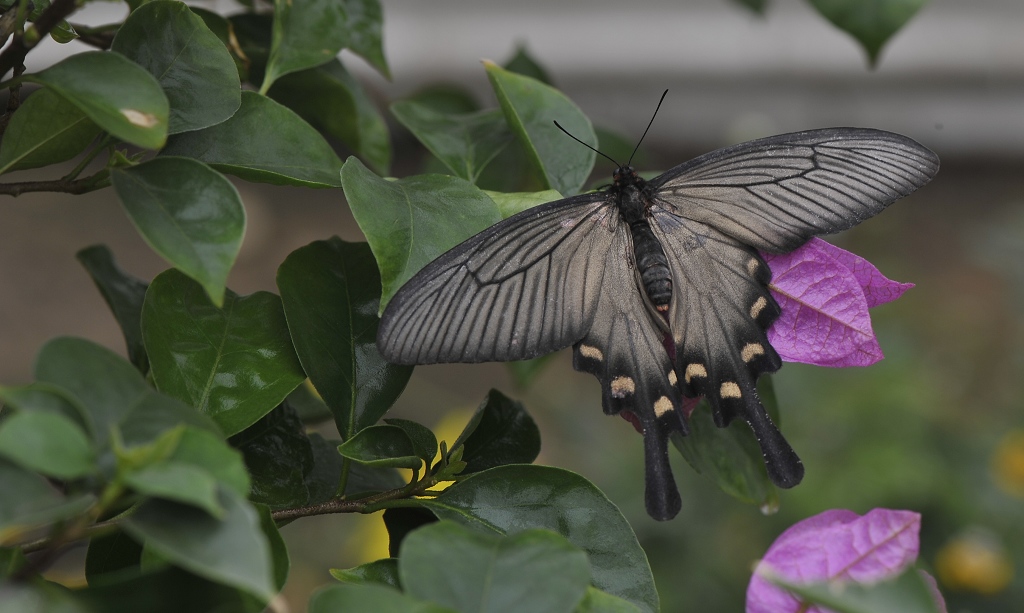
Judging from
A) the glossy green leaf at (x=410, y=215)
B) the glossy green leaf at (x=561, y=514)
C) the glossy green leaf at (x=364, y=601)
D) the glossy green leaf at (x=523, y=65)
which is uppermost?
the glossy green leaf at (x=410, y=215)

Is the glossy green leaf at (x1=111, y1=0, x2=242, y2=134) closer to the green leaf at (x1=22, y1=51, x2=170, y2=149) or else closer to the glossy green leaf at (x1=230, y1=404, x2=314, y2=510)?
the green leaf at (x1=22, y1=51, x2=170, y2=149)

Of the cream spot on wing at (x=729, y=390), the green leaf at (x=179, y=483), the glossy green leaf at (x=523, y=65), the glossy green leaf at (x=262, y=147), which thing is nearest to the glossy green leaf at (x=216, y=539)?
the green leaf at (x=179, y=483)

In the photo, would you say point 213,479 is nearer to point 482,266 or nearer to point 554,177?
point 482,266

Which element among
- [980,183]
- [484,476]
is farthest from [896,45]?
[484,476]

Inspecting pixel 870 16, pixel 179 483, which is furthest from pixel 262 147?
pixel 870 16

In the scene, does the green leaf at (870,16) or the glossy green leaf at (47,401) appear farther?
the green leaf at (870,16)

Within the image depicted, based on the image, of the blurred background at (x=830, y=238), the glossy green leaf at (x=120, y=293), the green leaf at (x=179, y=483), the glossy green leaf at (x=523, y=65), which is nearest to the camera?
the green leaf at (x=179, y=483)

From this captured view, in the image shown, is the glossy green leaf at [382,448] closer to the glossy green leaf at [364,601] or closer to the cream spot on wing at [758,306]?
the glossy green leaf at [364,601]

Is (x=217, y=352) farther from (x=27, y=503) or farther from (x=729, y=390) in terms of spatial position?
(x=729, y=390)
